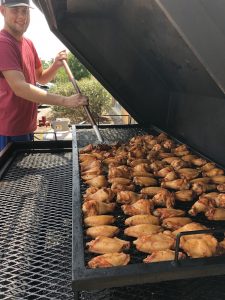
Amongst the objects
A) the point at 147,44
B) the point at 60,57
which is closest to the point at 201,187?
the point at 147,44

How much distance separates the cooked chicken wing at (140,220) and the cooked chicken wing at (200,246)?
0.30 metres

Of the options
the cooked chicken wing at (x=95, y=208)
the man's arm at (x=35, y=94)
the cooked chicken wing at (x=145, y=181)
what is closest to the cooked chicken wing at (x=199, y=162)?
the cooked chicken wing at (x=145, y=181)

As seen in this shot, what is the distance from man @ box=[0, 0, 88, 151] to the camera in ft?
10.8

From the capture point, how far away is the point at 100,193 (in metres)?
2.19

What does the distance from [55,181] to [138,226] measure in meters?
1.37

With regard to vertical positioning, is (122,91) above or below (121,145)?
above

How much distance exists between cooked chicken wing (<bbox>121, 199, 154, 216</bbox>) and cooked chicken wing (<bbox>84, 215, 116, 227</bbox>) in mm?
151

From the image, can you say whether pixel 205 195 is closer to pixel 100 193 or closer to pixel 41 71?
pixel 100 193

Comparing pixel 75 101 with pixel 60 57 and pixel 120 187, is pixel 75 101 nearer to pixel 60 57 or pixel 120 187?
pixel 60 57

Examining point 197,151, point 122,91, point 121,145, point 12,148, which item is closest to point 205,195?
point 197,151

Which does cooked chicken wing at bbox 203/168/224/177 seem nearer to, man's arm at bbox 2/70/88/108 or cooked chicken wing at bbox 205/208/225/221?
cooked chicken wing at bbox 205/208/225/221

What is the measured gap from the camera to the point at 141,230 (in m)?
1.79

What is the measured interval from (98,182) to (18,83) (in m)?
1.56

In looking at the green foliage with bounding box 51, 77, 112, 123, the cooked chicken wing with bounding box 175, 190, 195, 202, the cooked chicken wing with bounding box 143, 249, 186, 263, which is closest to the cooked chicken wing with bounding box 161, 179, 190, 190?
the cooked chicken wing with bounding box 175, 190, 195, 202
